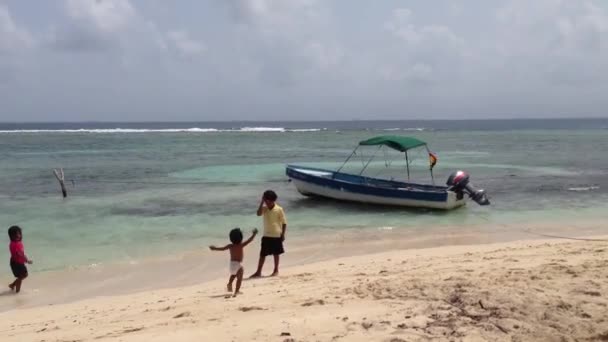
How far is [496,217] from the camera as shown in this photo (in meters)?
14.9

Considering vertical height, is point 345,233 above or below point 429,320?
below

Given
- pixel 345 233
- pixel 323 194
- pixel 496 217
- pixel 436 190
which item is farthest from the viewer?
pixel 323 194

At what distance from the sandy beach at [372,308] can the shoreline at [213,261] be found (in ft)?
2.63

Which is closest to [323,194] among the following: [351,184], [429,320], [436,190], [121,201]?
[351,184]

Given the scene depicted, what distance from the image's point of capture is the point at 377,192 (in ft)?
54.1

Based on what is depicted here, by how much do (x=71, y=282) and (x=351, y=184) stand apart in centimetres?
943

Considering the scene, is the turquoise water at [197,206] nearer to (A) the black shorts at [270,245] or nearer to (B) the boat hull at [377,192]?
(B) the boat hull at [377,192]

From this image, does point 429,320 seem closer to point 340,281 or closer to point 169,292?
point 340,281

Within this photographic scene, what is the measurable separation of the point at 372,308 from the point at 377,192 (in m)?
11.2

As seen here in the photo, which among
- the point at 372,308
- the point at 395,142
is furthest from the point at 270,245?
the point at 395,142

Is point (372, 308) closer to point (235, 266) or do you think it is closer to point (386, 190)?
point (235, 266)

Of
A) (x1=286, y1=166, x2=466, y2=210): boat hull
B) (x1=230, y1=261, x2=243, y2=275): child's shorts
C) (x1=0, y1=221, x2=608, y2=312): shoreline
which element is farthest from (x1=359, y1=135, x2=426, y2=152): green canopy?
(x1=230, y1=261, x2=243, y2=275): child's shorts

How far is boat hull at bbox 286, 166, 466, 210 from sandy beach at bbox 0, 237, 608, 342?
290 inches

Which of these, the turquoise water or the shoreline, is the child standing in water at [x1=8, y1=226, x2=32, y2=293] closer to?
the shoreline
